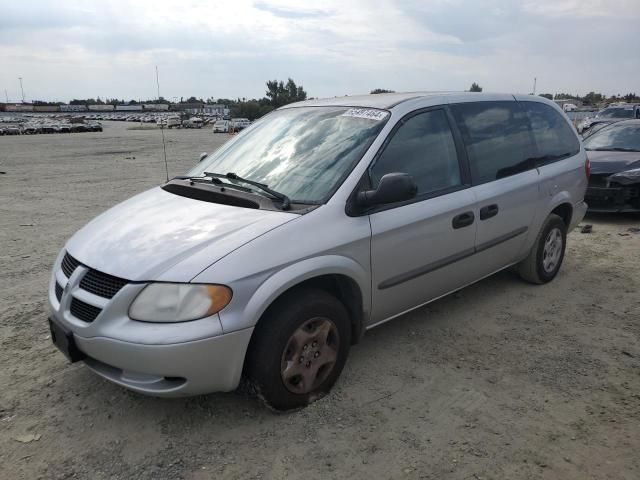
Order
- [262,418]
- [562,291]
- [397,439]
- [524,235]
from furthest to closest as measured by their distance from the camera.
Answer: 1. [562,291]
2. [524,235]
3. [262,418]
4. [397,439]

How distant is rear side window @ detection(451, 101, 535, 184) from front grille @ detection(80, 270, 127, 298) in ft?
8.49

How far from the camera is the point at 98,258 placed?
2.79 m

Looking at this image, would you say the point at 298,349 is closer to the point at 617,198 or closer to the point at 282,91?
the point at 617,198

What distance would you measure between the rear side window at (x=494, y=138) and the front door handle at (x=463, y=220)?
29 centimetres

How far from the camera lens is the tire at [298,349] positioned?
268 cm

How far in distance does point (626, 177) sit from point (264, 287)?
6.76 metres

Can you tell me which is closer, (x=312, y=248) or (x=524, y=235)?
(x=312, y=248)

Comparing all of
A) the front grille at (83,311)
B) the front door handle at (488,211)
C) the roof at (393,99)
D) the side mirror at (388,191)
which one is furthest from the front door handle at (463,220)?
the front grille at (83,311)

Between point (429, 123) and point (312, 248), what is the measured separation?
1.47 m

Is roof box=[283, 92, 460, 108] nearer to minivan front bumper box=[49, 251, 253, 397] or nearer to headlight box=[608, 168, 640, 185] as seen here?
minivan front bumper box=[49, 251, 253, 397]

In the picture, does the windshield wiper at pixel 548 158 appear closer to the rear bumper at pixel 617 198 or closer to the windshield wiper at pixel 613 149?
the rear bumper at pixel 617 198

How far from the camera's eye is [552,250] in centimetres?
494

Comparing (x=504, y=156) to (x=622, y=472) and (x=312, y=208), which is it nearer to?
(x=312, y=208)

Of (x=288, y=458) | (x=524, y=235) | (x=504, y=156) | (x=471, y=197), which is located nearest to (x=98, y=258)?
(x=288, y=458)
